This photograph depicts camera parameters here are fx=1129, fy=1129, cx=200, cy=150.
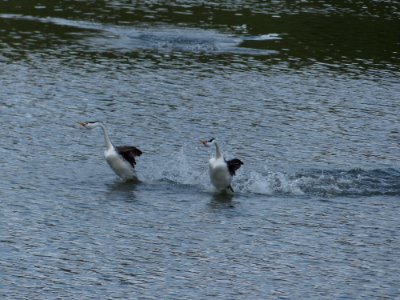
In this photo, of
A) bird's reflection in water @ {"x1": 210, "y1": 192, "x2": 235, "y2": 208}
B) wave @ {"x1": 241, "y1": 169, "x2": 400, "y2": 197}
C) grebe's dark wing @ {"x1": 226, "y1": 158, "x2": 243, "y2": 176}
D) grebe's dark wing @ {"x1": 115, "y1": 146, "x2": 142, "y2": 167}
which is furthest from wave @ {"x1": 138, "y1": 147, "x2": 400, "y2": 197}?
grebe's dark wing @ {"x1": 115, "y1": 146, "x2": 142, "y2": 167}

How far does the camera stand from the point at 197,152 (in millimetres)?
29109

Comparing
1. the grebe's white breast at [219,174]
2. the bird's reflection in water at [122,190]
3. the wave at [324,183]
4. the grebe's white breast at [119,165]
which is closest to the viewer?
the bird's reflection in water at [122,190]

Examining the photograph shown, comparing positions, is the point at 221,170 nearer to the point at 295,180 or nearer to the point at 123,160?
the point at 295,180

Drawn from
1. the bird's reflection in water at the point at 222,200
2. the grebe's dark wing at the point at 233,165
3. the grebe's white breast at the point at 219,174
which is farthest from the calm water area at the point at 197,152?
the grebe's dark wing at the point at 233,165

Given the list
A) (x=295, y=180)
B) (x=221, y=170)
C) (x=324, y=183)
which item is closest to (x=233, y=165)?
(x=221, y=170)

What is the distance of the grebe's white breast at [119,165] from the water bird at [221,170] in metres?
1.88

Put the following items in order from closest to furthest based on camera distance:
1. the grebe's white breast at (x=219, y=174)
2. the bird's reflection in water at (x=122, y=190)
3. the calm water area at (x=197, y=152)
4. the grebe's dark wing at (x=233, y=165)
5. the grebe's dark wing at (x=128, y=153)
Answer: the calm water area at (x=197, y=152), the bird's reflection in water at (x=122, y=190), the grebe's white breast at (x=219, y=174), the grebe's dark wing at (x=233, y=165), the grebe's dark wing at (x=128, y=153)

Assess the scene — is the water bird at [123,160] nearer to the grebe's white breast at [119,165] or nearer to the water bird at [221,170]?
the grebe's white breast at [119,165]

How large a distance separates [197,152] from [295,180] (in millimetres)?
3706

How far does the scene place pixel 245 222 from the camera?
23.4m

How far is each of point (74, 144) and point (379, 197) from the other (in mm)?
8337

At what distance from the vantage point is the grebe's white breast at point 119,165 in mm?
26156

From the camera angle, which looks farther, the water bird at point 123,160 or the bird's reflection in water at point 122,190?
the water bird at point 123,160

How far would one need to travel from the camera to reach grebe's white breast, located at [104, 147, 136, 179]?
26.2 metres
